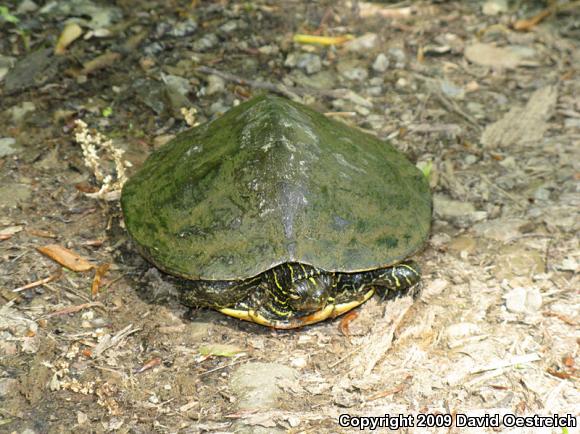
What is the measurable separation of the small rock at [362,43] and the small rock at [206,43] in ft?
3.79

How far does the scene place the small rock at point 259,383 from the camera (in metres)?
3.58

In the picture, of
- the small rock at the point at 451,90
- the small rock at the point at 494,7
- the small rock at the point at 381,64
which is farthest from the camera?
the small rock at the point at 494,7

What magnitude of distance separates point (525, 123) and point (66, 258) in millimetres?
3542

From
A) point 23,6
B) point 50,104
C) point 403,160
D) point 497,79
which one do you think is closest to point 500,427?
point 403,160

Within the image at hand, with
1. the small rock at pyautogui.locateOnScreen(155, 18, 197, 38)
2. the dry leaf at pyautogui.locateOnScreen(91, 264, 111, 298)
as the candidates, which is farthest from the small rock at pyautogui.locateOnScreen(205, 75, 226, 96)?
the dry leaf at pyautogui.locateOnScreen(91, 264, 111, 298)

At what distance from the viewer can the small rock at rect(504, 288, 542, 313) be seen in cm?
405

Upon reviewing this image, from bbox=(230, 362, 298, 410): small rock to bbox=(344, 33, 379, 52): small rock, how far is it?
3.41 m

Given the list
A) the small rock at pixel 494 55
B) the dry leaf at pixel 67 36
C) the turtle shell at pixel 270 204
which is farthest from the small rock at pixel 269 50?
the turtle shell at pixel 270 204

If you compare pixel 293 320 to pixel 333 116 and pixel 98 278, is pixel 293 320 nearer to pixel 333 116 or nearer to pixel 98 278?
pixel 98 278

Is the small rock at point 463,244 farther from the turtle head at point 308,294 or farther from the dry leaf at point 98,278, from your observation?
the dry leaf at point 98,278

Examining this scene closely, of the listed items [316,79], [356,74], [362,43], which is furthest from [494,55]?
[316,79]

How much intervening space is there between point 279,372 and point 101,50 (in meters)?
3.49

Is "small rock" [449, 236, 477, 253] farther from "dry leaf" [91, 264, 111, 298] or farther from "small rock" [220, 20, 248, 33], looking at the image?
"small rock" [220, 20, 248, 33]

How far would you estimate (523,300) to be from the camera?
4.10 metres
